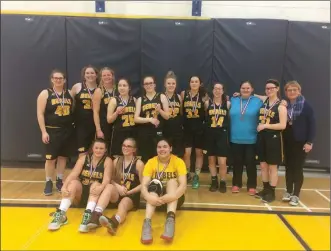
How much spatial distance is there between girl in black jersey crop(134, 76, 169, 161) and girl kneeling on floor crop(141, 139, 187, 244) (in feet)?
2.04

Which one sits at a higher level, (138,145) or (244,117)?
(244,117)

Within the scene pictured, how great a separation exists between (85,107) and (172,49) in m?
1.93

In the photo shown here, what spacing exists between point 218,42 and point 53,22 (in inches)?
110

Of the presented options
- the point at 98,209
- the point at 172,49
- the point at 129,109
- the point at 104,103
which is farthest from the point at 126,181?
the point at 172,49

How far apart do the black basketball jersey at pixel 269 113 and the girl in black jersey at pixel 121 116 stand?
1630 millimetres

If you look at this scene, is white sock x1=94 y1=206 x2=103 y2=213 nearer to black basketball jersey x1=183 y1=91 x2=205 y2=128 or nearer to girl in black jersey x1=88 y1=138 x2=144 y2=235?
girl in black jersey x1=88 y1=138 x2=144 y2=235

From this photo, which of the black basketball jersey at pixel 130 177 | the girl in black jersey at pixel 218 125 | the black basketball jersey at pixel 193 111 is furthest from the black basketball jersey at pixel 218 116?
the black basketball jersey at pixel 130 177

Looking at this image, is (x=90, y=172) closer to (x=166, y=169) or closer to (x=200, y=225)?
(x=166, y=169)

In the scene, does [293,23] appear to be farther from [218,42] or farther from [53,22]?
[53,22]

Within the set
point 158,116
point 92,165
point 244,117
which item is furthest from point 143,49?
point 92,165

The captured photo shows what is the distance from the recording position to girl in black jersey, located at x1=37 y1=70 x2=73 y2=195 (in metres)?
4.01

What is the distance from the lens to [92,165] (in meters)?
3.50

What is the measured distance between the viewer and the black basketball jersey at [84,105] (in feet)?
13.5

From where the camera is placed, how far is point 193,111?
445cm
